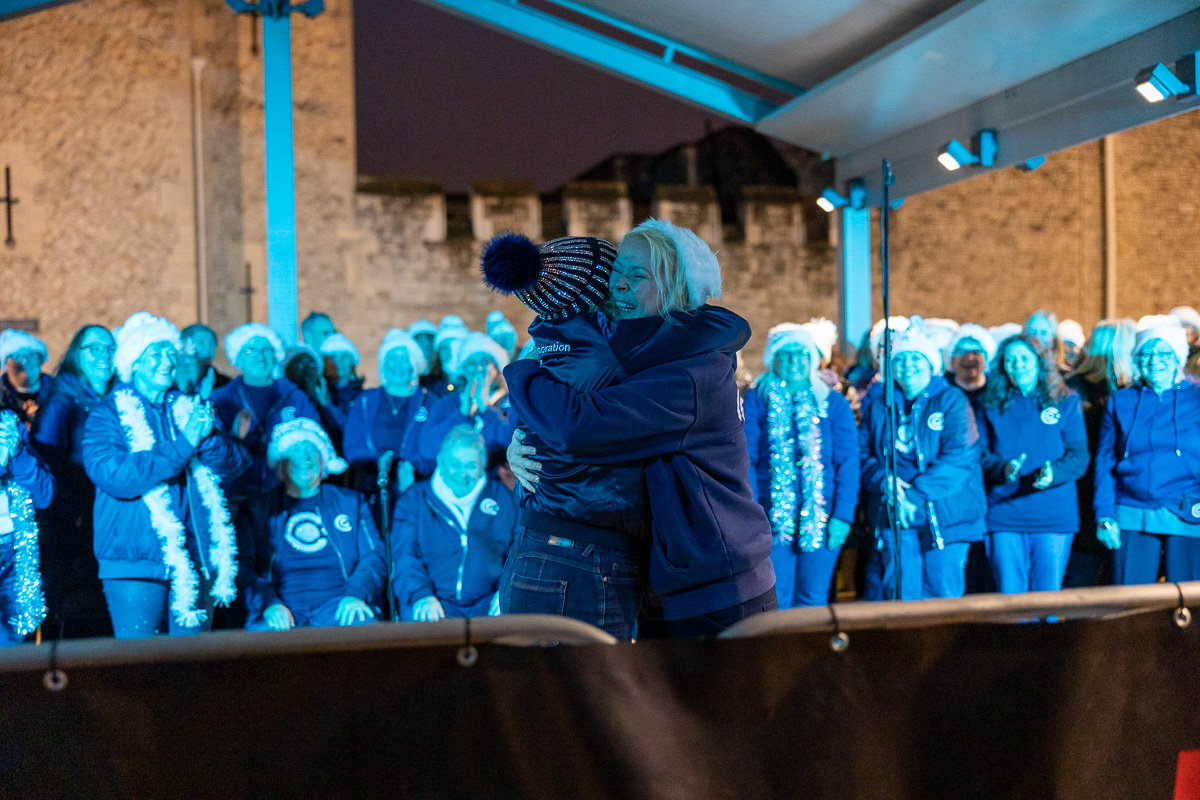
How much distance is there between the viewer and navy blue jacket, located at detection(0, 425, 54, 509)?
4.47 m

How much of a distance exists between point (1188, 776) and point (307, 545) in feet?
12.7

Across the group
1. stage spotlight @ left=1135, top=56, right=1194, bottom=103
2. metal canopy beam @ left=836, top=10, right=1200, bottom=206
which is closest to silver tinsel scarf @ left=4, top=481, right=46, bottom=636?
stage spotlight @ left=1135, top=56, right=1194, bottom=103

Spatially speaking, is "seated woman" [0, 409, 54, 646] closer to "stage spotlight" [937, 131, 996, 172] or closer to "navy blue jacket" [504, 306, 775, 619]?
"navy blue jacket" [504, 306, 775, 619]

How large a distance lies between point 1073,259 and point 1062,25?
504 inches

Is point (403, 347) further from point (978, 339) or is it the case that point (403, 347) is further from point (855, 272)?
point (855, 272)

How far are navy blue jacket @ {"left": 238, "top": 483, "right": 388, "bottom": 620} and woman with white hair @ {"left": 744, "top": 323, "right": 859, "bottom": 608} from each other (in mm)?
1987

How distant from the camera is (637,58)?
28.6ft

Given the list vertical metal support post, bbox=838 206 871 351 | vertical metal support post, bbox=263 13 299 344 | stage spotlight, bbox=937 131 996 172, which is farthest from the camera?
A: vertical metal support post, bbox=838 206 871 351

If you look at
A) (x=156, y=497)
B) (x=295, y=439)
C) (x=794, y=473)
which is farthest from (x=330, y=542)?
(x=794, y=473)

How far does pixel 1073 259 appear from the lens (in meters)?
17.3

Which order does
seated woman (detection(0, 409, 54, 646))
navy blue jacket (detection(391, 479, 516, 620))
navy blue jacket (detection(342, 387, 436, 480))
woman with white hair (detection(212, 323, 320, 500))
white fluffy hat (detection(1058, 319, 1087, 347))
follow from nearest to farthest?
seated woman (detection(0, 409, 54, 646)) → navy blue jacket (detection(391, 479, 516, 620)) → woman with white hair (detection(212, 323, 320, 500)) → navy blue jacket (detection(342, 387, 436, 480)) → white fluffy hat (detection(1058, 319, 1087, 347))

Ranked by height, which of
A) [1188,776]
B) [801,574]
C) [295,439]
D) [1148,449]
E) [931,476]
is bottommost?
[801,574]

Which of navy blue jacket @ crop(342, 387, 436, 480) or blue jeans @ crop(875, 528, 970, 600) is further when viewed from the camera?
navy blue jacket @ crop(342, 387, 436, 480)

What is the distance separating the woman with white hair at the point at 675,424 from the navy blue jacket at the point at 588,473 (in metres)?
0.02
